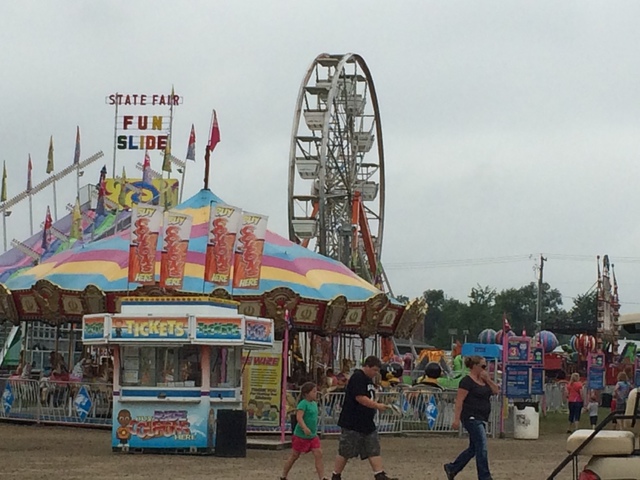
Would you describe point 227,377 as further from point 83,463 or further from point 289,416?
point 289,416

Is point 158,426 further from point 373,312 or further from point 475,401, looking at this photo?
point 373,312

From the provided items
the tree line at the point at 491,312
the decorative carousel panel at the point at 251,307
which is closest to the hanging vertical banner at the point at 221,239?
the decorative carousel panel at the point at 251,307

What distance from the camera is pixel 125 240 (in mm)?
31344

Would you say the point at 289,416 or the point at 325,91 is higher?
the point at 325,91

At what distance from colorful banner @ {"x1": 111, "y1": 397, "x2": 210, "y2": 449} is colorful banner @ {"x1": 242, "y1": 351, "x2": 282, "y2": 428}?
162 inches

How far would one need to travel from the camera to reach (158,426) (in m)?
19.7

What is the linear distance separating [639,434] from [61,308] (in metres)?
20.0

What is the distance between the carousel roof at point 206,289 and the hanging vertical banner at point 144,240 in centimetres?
165

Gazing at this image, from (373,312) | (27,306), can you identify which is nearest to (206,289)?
(27,306)

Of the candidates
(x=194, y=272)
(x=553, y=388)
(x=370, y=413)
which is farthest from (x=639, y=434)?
(x=553, y=388)

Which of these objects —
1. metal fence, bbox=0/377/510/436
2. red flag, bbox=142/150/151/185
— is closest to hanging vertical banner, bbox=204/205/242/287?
metal fence, bbox=0/377/510/436

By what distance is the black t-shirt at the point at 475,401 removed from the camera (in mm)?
14344

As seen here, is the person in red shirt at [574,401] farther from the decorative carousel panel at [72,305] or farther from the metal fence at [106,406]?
the decorative carousel panel at [72,305]

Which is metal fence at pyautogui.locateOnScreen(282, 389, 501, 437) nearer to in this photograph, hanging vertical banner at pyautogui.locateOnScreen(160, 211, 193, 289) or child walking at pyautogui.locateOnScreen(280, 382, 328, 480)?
hanging vertical banner at pyautogui.locateOnScreen(160, 211, 193, 289)
